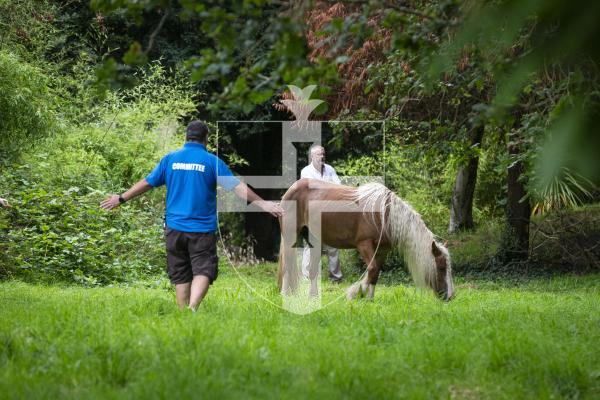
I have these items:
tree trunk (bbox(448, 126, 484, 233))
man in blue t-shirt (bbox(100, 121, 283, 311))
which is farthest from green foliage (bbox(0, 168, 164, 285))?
tree trunk (bbox(448, 126, 484, 233))

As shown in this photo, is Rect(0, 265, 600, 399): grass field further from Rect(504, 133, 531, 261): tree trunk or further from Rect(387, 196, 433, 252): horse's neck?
Rect(504, 133, 531, 261): tree trunk

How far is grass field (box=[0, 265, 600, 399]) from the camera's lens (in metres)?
4.31

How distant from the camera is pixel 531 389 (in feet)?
15.2

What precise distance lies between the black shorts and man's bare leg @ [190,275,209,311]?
0.15ft

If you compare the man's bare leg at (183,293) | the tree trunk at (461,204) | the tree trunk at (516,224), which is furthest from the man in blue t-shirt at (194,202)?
the tree trunk at (461,204)

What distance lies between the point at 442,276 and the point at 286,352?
14.2ft

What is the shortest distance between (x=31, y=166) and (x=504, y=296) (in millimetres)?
8622

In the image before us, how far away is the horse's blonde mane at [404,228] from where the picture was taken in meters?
8.88

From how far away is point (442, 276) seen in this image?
29.7 feet

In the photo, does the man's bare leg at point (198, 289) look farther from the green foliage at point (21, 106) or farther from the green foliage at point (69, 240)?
the green foliage at point (21, 106)

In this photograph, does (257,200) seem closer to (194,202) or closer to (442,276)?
(194,202)

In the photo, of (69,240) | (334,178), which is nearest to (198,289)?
(334,178)

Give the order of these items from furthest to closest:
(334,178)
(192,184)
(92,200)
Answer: (92,200)
(334,178)
(192,184)

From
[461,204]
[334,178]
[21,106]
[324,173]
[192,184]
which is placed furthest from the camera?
[461,204]
